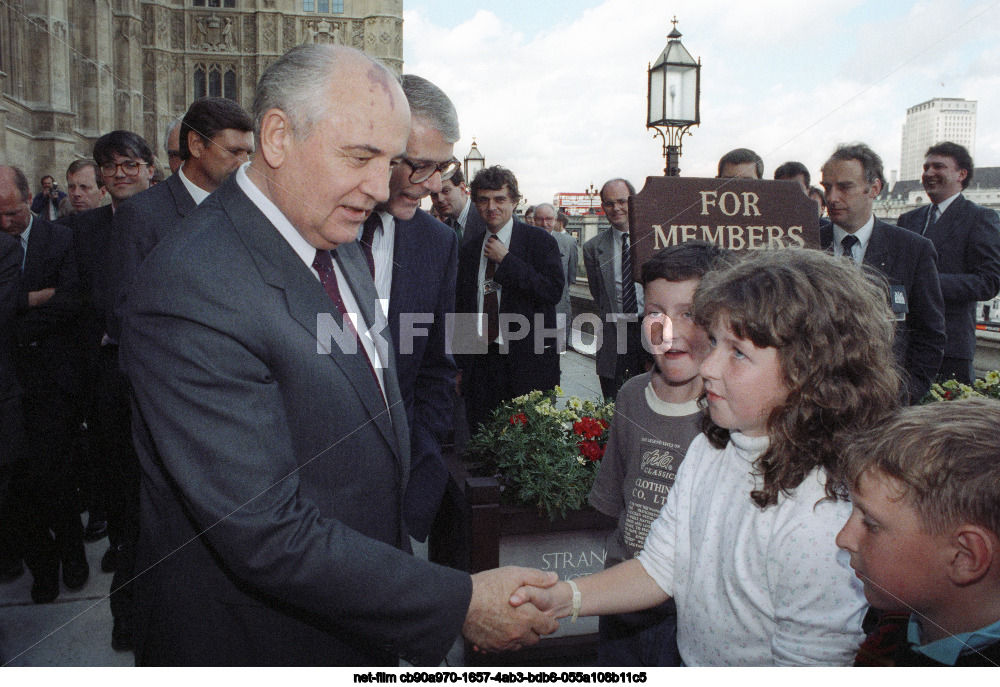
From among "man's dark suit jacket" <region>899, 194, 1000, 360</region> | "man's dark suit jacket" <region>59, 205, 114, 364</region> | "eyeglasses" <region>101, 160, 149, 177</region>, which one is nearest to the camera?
"man's dark suit jacket" <region>59, 205, 114, 364</region>

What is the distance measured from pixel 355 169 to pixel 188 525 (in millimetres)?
822

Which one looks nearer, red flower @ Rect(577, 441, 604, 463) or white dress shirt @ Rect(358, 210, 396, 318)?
white dress shirt @ Rect(358, 210, 396, 318)

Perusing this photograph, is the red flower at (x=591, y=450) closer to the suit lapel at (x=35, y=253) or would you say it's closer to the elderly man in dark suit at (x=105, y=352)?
the elderly man in dark suit at (x=105, y=352)

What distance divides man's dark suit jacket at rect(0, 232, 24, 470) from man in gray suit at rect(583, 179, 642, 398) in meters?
3.18

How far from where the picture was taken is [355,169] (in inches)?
61.6

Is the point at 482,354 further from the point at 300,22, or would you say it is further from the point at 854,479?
the point at 300,22

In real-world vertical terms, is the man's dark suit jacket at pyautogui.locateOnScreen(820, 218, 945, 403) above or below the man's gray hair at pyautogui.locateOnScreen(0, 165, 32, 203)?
below

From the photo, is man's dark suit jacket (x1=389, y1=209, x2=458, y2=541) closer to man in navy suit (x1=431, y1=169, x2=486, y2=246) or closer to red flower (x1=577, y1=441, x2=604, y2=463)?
red flower (x1=577, y1=441, x2=604, y2=463)

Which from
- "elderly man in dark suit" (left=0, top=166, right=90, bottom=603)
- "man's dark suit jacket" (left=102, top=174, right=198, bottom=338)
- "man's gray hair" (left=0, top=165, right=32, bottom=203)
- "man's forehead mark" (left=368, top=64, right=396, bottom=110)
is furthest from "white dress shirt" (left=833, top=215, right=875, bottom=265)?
"man's gray hair" (left=0, top=165, right=32, bottom=203)

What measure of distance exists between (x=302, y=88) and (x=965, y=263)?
15.3 ft

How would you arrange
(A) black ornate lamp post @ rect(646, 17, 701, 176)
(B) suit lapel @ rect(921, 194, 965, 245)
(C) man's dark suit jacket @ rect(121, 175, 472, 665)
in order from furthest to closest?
(A) black ornate lamp post @ rect(646, 17, 701, 176)
(B) suit lapel @ rect(921, 194, 965, 245)
(C) man's dark suit jacket @ rect(121, 175, 472, 665)

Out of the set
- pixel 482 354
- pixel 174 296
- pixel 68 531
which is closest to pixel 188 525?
pixel 174 296

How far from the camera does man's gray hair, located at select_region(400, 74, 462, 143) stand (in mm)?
2385

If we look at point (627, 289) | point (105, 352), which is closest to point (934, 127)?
point (627, 289)
